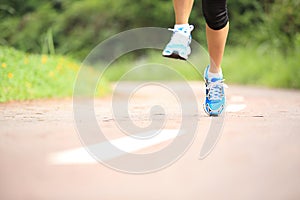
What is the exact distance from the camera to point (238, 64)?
46.6 feet

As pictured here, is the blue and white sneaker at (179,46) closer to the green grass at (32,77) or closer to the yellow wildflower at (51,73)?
the green grass at (32,77)

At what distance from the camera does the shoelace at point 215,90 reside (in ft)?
14.9

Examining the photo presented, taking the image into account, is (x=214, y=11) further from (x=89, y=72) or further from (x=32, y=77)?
(x=89, y=72)

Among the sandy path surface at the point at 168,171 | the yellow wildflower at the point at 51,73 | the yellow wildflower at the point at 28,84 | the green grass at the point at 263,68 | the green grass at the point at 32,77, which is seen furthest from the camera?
the green grass at the point at 263,68

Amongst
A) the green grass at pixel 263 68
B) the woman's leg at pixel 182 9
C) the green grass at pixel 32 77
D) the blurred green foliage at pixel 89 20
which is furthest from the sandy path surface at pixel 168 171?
the blurred green foliage at pixel 89 20

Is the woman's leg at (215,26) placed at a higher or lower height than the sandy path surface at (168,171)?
higher

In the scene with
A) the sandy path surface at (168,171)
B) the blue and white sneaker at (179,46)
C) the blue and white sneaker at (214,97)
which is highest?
the blue and white sneaker at (179,46)

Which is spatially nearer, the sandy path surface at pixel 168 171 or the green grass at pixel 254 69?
the sandy path surface at pixel 168 171

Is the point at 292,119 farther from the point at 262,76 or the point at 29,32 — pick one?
the point at 29,32

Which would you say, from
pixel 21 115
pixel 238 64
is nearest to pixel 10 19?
pixel 238 64

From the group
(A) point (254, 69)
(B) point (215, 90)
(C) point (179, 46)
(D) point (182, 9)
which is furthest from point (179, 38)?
(A) point (254, 69)

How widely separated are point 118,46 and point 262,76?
1033cm

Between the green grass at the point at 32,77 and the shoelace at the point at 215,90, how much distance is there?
9.06ft

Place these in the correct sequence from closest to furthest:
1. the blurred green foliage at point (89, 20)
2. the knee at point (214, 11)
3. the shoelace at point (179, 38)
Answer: the knee at point (214, 11), the shoelace at point (179, 38), the blurred green foliage at point (89, 20)
